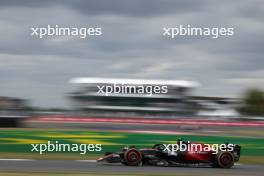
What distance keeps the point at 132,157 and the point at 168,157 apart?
86 cm

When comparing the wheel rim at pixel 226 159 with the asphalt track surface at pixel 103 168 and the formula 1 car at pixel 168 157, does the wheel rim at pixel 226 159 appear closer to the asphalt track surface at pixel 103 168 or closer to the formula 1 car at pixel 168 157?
the formula 1 car at pixel 168 157

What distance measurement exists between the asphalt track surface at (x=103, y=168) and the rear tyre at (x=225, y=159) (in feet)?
0.51

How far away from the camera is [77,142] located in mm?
14289

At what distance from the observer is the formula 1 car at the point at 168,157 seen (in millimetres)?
12102

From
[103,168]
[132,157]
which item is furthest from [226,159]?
[103,168]

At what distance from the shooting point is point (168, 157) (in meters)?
12.5

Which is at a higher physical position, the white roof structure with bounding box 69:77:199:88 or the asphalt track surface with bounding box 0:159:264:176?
the white roof structure with bounding box 69:77:199:88

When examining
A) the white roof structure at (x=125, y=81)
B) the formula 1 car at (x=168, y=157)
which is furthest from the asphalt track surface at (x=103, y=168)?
the white roof structure at (x=125, y=81)

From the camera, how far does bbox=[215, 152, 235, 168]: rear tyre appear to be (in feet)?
40.1

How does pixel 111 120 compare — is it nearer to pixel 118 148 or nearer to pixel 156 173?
pixel 118 148

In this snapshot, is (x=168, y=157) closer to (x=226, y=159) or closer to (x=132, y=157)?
(x=132, y=157)

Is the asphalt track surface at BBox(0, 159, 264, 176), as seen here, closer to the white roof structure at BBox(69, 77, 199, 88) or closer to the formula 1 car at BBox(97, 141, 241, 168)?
the formula 1 car at BBox(97, 141, 241, 168)

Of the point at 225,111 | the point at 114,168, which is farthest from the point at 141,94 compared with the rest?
the point at 225,111

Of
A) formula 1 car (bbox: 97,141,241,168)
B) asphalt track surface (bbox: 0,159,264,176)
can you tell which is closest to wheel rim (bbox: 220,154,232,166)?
formula 1 car (bbox: 97,141,241,168)
